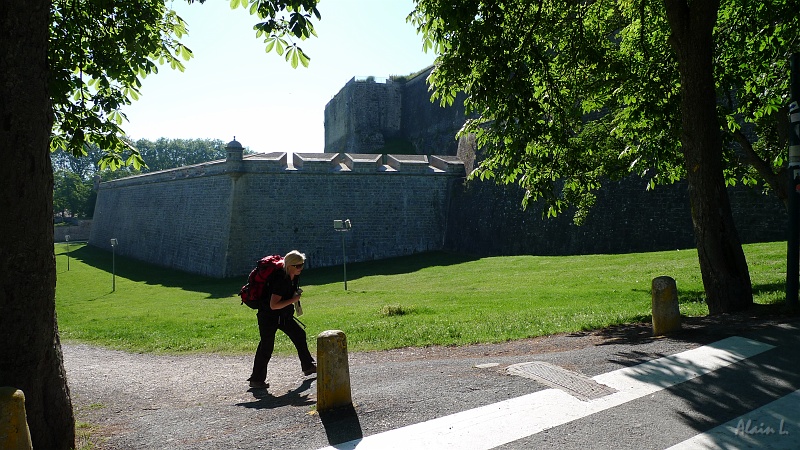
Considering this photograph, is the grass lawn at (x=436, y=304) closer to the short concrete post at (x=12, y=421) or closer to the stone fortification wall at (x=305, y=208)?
the stone fortification wall at (x=305, y=208)

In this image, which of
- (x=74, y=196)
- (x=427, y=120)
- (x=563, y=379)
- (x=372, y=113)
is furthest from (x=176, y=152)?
(x=563, y=379)

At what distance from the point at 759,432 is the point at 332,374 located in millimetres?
3054

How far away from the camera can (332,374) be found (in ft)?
16.4

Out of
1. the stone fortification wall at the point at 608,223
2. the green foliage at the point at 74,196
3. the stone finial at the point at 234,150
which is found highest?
the green foliage at the point at 74,196

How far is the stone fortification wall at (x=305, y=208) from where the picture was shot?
30.1 m

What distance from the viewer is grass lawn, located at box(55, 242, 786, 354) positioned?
32.0 feet

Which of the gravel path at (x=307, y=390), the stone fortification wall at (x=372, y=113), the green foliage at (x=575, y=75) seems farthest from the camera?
the stone fortification wall at (x=372, y=113)

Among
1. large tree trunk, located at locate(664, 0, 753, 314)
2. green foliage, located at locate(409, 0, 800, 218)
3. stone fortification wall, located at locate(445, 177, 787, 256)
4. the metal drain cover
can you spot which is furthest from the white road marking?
stone fortification wall, located at locate(445, 177, 787, 256)

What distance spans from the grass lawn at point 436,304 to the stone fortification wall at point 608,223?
5.73 ft

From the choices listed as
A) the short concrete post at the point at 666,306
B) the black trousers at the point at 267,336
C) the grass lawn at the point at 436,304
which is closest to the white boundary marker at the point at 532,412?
the short concrete post at the point at 666,306

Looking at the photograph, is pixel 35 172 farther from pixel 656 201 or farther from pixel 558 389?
pixel 656 201

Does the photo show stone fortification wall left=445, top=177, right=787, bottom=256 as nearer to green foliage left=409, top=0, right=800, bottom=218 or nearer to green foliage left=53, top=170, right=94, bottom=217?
green foliage left=409, top=0, right=800, bottom=218

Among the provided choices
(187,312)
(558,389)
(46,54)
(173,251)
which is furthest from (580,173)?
(173,251)

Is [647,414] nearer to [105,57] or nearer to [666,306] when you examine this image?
[666,306]
